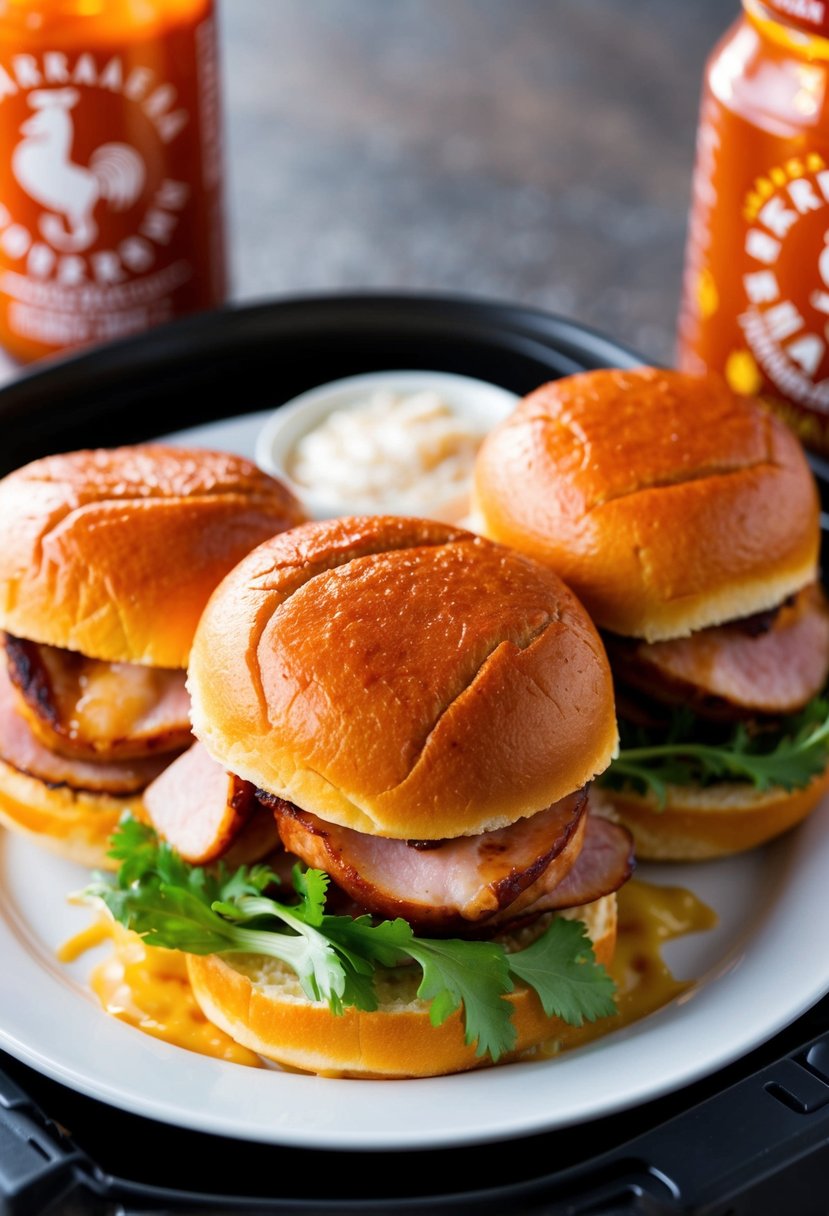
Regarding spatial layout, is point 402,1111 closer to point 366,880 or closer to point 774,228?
point 366,880

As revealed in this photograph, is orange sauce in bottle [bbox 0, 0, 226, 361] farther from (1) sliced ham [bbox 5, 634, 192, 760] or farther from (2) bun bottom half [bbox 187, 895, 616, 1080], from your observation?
(2) bun bottom half [bbox 187, 895, 616, 1080]

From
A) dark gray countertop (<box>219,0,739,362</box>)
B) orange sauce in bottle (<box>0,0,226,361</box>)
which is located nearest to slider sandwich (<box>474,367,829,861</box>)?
orange sauce in bottle (<box>0,0,226,361</box>)

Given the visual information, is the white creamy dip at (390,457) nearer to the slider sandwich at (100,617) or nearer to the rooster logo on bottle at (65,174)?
the slider sandwich at (100,617)

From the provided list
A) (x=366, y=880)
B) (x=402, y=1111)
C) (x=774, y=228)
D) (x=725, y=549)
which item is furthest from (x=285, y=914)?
(x=774, y=228)

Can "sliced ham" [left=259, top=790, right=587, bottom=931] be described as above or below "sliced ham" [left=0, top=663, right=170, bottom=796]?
above

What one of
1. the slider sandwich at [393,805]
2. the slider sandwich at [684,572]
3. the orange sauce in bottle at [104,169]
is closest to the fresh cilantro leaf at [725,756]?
the slider sandwich at [684,572]

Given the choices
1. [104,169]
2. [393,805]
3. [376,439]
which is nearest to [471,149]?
[104,169]
